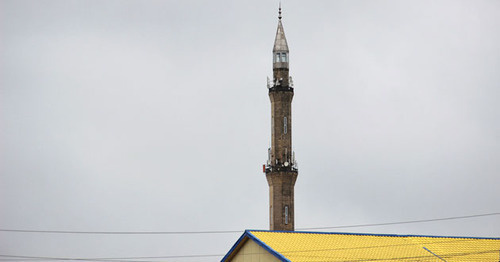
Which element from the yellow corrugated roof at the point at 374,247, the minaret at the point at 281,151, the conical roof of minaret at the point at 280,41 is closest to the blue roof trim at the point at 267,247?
the yellow corrugated roof at the point at 374,247

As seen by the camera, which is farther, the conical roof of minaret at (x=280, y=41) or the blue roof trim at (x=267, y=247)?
the conical roof of minaret at (x=280, y=41)

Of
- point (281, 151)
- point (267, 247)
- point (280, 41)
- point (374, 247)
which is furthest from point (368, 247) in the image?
point (280, 41)

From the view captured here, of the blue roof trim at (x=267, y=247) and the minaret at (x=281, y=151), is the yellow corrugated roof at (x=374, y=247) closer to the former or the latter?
the blue roof trim at (x=267, y=247)

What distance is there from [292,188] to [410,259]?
94.8 ft

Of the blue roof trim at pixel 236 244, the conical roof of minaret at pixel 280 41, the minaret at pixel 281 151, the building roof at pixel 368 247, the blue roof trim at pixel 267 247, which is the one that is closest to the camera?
the blue roof trim at pixel 267 247

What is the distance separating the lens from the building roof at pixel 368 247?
2317 inches

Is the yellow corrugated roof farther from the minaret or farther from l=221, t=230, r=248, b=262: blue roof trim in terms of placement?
the minaret

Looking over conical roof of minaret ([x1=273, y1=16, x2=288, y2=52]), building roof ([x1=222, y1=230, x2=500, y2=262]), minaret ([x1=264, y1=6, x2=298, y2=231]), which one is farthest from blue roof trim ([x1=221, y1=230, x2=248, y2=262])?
conical roof of minaret ([x1=273, y1=16, x2=288, y2=52])

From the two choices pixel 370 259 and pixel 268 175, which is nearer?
pixel 370 259

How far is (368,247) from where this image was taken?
2403 inches

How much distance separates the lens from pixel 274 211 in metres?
86.5

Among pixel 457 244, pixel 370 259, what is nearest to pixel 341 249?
pixel 370 259

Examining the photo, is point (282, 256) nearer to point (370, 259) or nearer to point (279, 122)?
point (370, 259)

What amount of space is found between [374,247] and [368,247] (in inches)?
16.5
